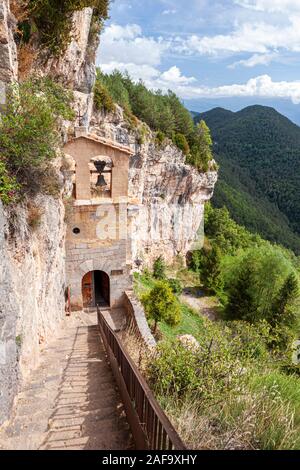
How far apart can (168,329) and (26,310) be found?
12384 millimetres

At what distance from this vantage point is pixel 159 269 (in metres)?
29.6

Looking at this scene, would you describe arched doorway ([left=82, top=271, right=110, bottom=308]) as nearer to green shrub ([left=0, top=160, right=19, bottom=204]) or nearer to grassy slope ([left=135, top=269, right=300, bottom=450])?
green shrub ([left=0, top=160, right=19, bottom=204])

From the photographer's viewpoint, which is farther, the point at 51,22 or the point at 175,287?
the point at 175,287

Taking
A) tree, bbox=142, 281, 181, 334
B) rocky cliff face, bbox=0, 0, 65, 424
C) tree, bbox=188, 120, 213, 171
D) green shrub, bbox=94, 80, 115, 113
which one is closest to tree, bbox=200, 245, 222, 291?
tree, bbox=188, 120, 213, 171

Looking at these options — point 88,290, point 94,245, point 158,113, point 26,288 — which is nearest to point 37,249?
point 26,288

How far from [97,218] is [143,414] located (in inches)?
341

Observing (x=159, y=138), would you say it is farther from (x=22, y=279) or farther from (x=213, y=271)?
(x=22, y=279)

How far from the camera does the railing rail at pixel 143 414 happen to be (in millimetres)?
2809

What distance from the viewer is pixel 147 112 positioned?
29.8m

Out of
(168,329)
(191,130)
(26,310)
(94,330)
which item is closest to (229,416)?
(26,310)

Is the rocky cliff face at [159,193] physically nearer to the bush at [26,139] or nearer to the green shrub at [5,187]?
the bush at [26,139]

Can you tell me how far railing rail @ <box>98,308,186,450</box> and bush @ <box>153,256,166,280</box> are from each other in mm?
24352

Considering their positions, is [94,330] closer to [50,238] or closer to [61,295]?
[61,295]

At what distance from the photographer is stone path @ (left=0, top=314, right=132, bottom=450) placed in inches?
152
